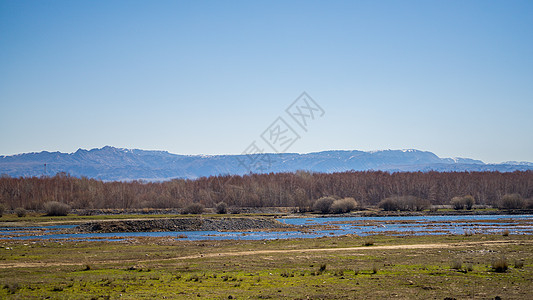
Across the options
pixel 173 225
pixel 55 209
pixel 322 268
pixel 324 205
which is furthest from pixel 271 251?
pixel 324 205

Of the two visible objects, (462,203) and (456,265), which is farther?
(462,203)

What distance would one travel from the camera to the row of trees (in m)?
145

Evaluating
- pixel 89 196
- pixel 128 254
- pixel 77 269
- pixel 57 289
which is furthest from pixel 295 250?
pixel 89 196

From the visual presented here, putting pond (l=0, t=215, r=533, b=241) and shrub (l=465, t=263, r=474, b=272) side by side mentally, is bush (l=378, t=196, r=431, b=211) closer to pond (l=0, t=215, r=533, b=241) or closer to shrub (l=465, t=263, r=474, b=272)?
pond (l=0, t=215, r=533, b=241)

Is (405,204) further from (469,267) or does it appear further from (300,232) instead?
(469,267)

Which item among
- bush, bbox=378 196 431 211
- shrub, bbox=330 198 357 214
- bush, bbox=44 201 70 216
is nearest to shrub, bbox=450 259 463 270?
shrub, bbox=330 198 357 214

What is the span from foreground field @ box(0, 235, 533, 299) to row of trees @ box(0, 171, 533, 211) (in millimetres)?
93000

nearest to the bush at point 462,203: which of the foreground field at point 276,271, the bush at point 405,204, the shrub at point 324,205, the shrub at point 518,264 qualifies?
the bush at point 405,204

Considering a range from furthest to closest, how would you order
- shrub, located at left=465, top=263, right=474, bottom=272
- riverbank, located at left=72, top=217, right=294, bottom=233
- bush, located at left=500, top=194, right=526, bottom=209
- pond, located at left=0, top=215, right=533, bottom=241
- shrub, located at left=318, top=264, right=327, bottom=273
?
bush, located at left=500, top=194, right=526, bottom=209 → riverbank, located at left=72, top=217, right=294, bottom=233 → pond, located at left=0, top=215, right=533, bottom=241 → shrub, located at left=318, top=264, right=327, bottom=273 → shrub, located at left=465, top=263, right=474, bottom=272

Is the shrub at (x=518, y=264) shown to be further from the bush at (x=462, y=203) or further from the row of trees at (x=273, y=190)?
the bush at (x=462, y=203)

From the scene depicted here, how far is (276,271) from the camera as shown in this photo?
93.5 feet

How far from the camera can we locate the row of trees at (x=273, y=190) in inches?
5719

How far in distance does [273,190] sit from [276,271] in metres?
126

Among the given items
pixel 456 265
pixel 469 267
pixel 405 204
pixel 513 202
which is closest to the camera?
pixel 469 267
